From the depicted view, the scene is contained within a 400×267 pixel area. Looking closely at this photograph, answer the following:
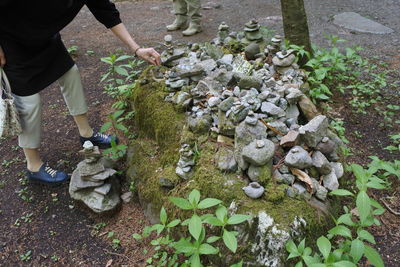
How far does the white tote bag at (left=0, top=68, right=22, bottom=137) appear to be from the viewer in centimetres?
265

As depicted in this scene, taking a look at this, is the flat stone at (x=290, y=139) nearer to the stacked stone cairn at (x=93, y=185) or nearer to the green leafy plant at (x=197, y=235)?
the green leafy plant at (x=197, y=235)

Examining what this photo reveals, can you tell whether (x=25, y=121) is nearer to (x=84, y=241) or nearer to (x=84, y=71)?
(x=84, y=241)

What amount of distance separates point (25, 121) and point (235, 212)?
6.33ft

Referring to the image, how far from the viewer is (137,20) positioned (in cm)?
732

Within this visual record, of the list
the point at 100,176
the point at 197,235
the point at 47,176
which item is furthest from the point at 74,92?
the point at 197,235

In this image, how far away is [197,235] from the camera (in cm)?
180

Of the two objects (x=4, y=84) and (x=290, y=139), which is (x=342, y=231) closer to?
(x=290, y=139)

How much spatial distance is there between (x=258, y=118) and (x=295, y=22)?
197cm

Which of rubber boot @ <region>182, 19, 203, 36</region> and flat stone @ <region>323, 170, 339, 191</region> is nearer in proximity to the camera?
flat stone @ <region>323, 170, 339, 191</region>

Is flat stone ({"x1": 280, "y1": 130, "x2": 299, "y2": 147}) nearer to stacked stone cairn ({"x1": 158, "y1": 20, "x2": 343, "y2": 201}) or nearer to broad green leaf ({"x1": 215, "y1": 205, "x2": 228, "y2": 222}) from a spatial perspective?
stacked stone cairn ({"x1": 158, "y1": 20, "x2": 343, "y2": 201})

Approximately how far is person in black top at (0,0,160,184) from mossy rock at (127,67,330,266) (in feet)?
1.84

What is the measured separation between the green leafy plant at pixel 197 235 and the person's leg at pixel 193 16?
4.25 meters

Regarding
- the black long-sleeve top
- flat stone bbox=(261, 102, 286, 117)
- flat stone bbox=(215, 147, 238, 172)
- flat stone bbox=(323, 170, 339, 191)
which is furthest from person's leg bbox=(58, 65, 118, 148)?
flat stone bbox=(323, 170, 339, 191)

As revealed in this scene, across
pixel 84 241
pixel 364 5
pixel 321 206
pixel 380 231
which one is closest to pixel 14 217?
pixel 84 241
